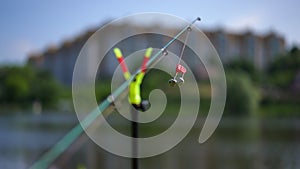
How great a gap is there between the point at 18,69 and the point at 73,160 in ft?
159

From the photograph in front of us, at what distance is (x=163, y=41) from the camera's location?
2863mm

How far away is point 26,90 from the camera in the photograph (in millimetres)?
51969

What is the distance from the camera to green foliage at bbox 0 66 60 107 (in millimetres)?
51750

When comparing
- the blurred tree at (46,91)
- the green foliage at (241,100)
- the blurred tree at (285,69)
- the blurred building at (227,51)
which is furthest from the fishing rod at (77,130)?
the blurred tree at (46,91)

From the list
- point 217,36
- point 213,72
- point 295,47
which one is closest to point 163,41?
point 213,72

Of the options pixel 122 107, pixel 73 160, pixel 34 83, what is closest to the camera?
pixel 122 107

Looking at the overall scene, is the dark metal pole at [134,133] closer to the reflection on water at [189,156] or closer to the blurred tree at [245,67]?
the reflection on water at [189,156]

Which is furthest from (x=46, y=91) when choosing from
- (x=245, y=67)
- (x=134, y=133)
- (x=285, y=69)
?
(x=134, y=133)

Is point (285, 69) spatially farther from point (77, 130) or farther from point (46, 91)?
point (77, 130)

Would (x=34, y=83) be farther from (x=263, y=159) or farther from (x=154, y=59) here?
(x=154, y=59)

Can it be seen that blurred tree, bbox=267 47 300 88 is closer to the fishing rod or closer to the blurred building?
the blurred building

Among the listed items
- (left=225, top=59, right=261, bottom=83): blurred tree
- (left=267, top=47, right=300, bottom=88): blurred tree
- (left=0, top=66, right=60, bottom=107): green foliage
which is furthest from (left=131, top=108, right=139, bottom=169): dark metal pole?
(left=0, top=66, right=60, bottom=107): green foliage

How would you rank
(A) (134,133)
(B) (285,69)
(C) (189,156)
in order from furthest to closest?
1. (B) (285,69)
2. (C) (189,156)
3. (A) (134,133)

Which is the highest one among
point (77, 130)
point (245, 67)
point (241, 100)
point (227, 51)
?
point (227, 51)
